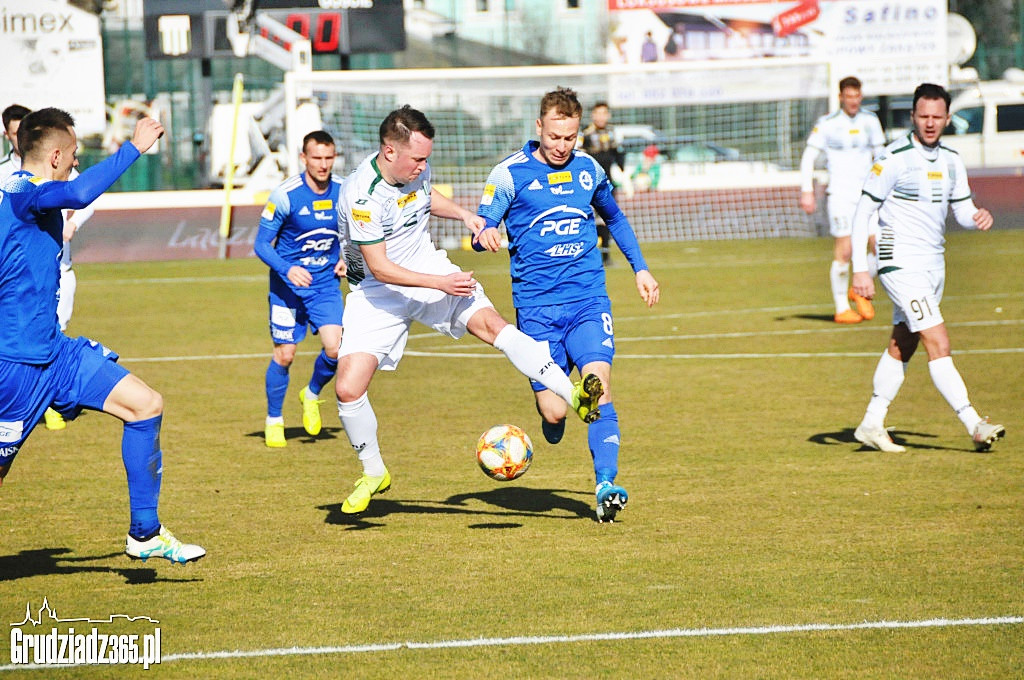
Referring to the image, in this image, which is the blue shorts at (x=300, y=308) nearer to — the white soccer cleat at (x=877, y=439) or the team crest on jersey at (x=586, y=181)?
the team crest on jersey at (x=586, y=181)

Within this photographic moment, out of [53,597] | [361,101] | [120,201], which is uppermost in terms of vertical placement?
[361,101]

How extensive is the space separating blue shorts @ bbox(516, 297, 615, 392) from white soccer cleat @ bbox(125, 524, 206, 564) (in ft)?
7.21

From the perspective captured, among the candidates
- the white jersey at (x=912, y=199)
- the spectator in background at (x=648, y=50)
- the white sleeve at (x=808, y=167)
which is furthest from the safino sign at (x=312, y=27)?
the white jersey at (x=912, y=199)

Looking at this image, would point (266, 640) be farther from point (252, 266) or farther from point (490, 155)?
point (490, 155)

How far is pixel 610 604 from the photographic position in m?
5.98

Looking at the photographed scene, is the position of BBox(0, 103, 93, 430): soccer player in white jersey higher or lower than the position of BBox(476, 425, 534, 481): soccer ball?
higher

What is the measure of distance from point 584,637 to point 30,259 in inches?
115

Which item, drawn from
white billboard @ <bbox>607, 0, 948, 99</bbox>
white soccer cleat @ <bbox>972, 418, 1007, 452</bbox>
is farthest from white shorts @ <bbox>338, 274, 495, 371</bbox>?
white billboard @ <bbox>607, 0, 948, 99</bbox>

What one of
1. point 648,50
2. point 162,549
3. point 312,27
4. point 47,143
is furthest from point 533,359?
point 648,50

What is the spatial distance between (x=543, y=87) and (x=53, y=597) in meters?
25.6

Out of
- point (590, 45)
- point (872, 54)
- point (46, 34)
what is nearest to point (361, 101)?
point (46, 34)

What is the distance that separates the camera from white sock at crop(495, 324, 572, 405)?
7.46 metres

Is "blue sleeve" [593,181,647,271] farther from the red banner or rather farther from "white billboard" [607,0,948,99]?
the red banner

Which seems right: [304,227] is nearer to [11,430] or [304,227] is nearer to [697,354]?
[11,430]
